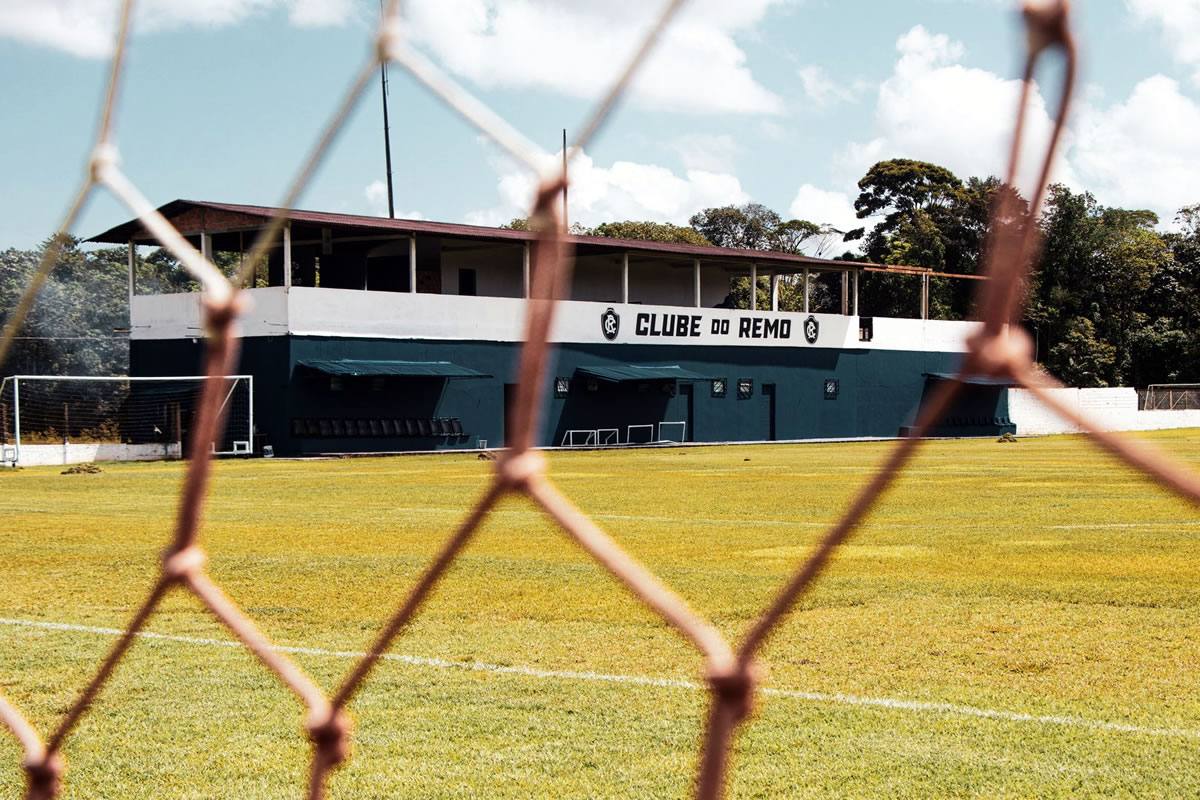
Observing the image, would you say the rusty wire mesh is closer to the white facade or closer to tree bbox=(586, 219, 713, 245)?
the white facade

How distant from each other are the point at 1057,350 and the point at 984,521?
3590 centimetres

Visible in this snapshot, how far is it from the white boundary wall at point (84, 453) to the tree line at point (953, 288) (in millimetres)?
5465

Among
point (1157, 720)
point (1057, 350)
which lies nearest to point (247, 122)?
point (1157, 720)

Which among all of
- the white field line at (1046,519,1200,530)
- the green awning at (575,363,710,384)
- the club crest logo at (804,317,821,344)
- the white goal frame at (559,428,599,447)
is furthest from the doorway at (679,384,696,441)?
the white field line at (1046,519,1200,530)

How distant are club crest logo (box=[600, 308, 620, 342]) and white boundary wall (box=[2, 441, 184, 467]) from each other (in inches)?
465

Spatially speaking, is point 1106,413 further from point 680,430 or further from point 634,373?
point 634,373

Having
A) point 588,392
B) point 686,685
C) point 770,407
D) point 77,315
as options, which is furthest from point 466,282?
point 686,685

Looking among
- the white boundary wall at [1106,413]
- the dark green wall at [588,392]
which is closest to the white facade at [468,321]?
the dark green wall at [588,392]

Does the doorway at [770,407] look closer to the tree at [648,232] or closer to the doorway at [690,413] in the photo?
the doorway at [690,413]

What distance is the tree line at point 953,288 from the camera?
110 ft

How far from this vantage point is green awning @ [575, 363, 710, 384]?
33688 mm

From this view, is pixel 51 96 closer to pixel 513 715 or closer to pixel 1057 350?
pixel 513 715

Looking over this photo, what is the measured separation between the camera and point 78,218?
264 centimetres

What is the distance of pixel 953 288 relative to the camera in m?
47.9
